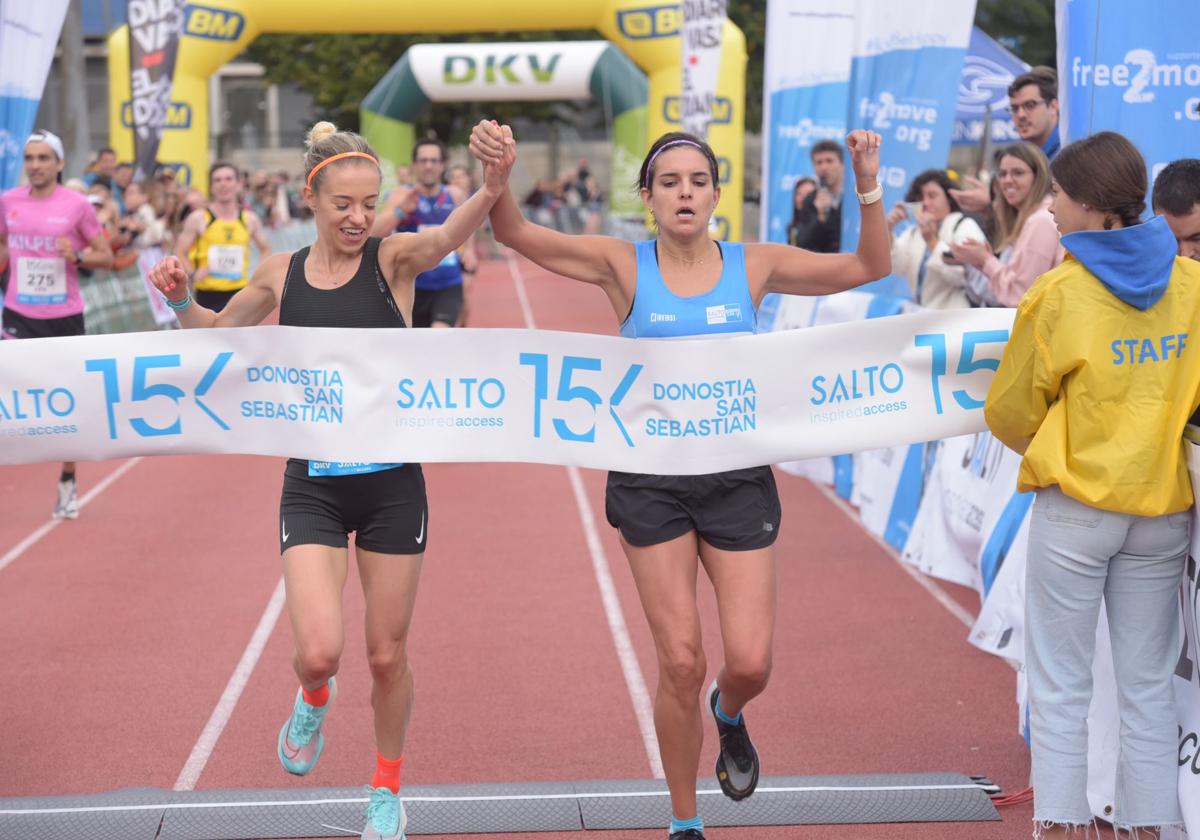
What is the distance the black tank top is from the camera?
15.1 feet

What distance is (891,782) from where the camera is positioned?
518 cm

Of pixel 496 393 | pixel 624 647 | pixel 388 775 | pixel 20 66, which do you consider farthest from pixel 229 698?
pixel 20 66

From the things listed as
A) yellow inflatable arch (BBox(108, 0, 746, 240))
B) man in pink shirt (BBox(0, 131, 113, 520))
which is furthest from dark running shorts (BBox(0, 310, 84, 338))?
yellow inflatable arch (BBox(108, 0, 746, 240))

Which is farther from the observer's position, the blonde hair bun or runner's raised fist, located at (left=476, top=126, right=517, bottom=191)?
the blonde hair bun

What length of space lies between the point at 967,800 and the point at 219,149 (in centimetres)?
5265

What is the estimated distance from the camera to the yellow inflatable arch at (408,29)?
21719 mm

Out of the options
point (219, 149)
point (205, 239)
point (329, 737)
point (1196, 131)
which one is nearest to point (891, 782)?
point (329, 737)

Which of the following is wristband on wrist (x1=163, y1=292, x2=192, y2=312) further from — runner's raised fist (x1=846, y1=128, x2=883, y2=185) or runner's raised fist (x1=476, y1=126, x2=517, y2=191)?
runner's raised fist (x1=846, y1=128, x2=883, y2=185)

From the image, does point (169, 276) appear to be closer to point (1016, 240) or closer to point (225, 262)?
point (1016, 240)

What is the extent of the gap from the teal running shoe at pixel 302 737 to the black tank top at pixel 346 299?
1122mm

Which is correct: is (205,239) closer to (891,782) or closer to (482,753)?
(482,753)

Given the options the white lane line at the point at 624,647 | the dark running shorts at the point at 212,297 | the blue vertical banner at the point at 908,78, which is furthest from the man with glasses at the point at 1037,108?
the dark running shorts at the point at 212,297

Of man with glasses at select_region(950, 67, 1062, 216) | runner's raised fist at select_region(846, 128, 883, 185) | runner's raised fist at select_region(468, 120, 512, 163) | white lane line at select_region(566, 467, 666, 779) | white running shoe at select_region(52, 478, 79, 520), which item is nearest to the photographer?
runner's raised fist at select_region(468, 120, 512, 163)

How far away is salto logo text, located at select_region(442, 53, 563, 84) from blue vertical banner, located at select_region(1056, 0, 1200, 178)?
24763 mm
